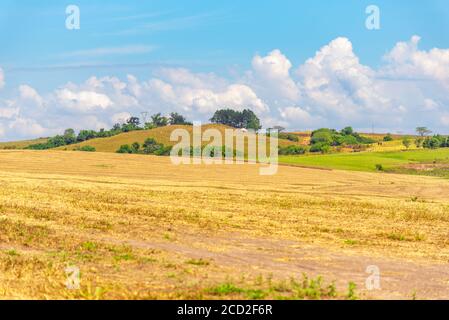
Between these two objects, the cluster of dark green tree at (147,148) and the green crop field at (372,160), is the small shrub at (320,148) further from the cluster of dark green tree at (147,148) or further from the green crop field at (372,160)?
the cluster of dark green tree at (147,148)

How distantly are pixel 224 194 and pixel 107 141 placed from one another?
12384cm

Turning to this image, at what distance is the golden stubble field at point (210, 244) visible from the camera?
54.5ft

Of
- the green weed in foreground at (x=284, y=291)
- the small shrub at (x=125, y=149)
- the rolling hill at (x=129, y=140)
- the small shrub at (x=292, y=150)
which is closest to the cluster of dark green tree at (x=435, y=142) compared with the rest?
the small shrub at (x=292, y=150)

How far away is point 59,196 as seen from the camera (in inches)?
1612

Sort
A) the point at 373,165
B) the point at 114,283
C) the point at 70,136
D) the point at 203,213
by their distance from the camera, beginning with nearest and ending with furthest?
the point at 114,283 < the point at 203,213 < the point at 373,165 < the point at 70,136

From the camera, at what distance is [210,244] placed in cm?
2469

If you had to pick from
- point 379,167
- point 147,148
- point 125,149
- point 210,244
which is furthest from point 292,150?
point 210,244

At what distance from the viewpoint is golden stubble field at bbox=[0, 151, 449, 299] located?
54.5 feet

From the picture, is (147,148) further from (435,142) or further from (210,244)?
(210,244)

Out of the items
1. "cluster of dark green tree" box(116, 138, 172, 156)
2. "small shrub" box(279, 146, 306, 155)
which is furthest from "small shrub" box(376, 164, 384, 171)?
"small shrub" box(279, 146, 306, 155)

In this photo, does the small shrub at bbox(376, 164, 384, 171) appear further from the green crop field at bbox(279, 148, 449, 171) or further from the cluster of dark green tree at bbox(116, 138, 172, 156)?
the cluster of dark green tree at bbox(116, 138, 172, 156)

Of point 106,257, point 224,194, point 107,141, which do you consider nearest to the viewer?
point 106,257
